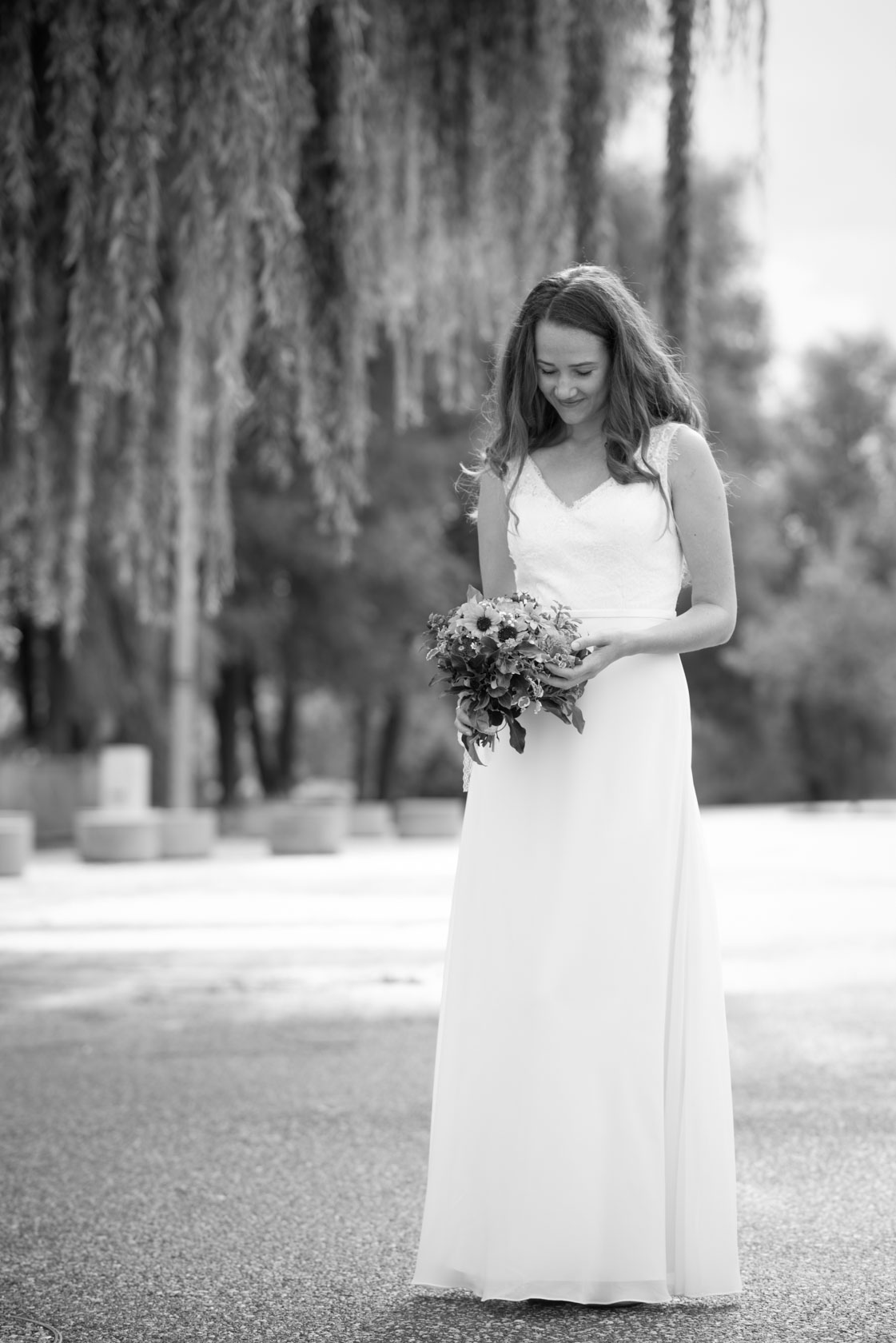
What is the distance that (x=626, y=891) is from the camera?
12.4 ft

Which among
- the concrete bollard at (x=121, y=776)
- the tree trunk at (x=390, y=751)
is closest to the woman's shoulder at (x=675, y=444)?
the concrete bollard at (x=121, y=776)

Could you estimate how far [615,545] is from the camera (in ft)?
12.6

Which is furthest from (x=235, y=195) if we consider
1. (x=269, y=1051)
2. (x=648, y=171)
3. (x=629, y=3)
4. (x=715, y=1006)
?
(x=648, y=171)

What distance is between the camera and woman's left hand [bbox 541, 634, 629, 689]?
3604 mm

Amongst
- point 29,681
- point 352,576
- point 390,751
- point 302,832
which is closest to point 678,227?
point 302,832

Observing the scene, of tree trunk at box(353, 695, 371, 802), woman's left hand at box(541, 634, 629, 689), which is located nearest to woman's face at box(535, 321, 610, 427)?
woman's left hand at box(541, 634, 629, 689)

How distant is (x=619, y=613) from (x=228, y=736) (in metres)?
29.9

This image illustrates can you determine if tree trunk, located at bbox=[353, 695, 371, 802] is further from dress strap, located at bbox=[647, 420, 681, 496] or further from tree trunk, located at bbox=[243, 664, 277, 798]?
dress strap, located at bbox=[647, 420, 681, 496]

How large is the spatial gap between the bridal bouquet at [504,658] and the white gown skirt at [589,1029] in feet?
0.60

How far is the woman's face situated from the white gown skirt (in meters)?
0.50

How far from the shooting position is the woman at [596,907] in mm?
3605

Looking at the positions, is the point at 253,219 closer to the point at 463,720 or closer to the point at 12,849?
the point at 463,720

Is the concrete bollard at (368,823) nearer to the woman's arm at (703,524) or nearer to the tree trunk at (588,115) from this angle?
the tree trunk at (588,115)

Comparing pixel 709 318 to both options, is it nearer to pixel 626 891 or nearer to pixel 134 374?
pixel 134 374
